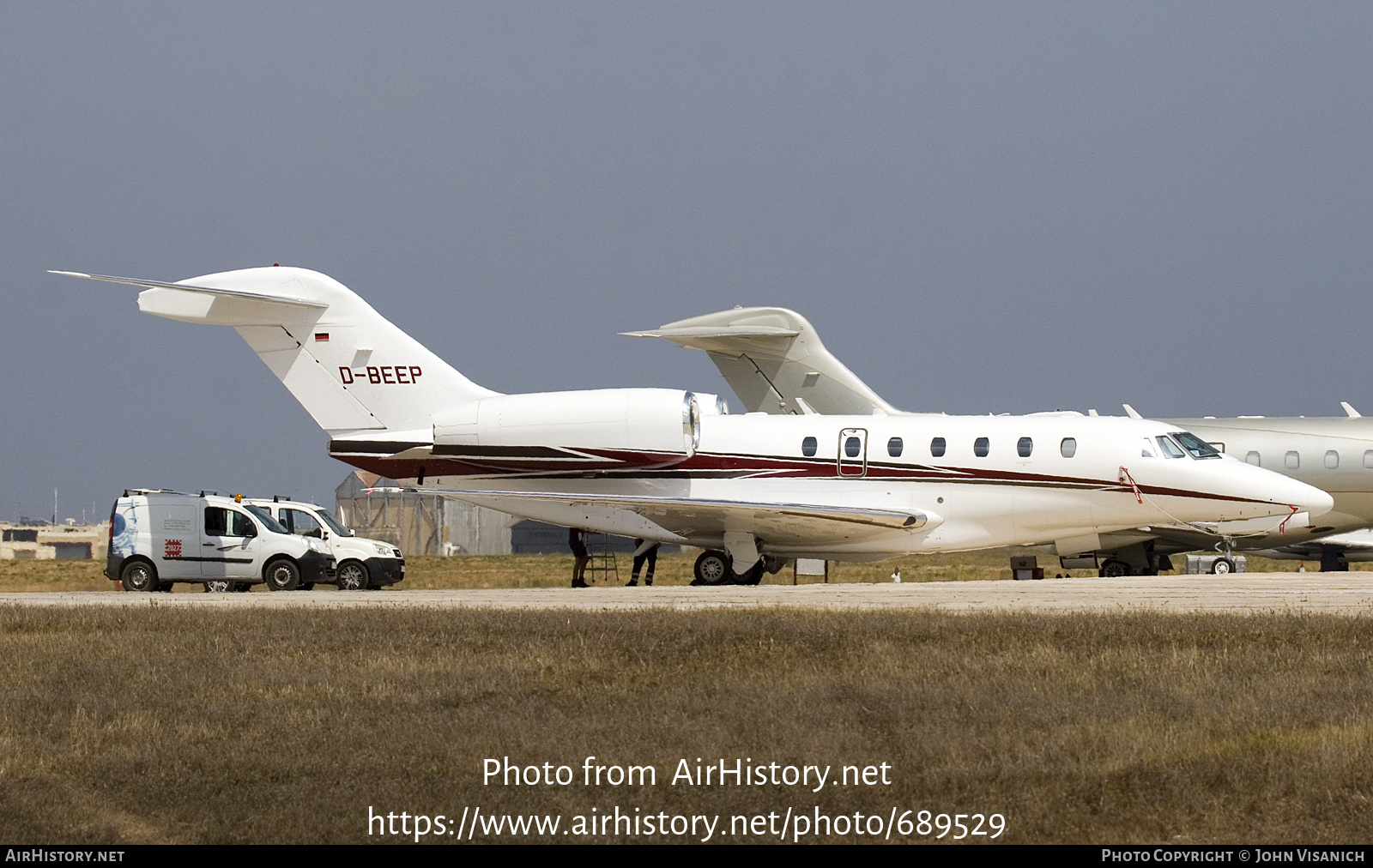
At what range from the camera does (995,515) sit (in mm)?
23984

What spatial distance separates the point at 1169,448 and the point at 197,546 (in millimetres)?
16178

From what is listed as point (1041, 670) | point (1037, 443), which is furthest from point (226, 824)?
point (1037, 443)

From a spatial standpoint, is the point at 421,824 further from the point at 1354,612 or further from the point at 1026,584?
the point at 1026,584

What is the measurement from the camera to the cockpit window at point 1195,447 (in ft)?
78.0

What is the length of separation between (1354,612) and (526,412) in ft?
43.1

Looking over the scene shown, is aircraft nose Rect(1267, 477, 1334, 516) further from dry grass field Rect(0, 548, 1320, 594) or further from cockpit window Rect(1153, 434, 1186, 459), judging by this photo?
dry grass field Rect(0, 548, 1320, 594)

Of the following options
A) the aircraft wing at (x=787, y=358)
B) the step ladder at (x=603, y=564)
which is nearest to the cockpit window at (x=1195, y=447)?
the aircraft wing at (x=787, y=358)

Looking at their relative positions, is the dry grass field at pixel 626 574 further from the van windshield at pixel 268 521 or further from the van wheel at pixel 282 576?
the van wheel at pixel 282 576

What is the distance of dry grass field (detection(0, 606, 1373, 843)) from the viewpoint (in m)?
7.44

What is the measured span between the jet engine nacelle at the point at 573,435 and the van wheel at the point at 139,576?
5.39 meters

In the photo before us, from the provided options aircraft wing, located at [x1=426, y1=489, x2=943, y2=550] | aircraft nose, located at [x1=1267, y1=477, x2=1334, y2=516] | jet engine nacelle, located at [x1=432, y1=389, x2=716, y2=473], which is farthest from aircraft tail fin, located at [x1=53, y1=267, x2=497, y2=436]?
aircraft nose, located at [x1=1267, y1=477, x2=1334, y2=516]

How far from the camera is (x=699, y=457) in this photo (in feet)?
80.5

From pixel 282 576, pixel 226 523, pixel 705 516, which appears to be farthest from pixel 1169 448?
pixel 226 523

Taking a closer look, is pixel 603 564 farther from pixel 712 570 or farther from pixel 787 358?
pixel 712 570
